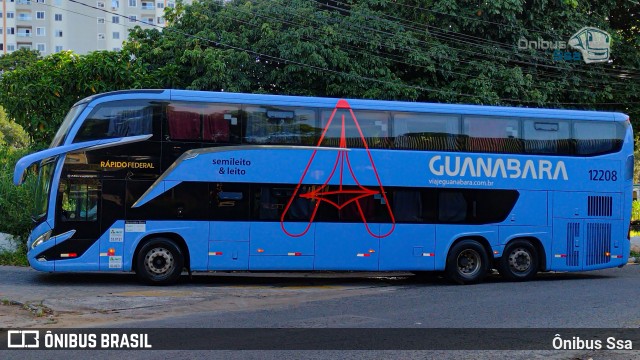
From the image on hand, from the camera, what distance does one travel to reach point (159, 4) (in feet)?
275

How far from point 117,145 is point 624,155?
1140 cm

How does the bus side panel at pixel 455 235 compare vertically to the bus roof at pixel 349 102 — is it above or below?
below

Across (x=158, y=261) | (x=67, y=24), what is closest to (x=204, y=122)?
(x=158, y=261)

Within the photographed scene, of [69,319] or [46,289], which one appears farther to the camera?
[46,289]

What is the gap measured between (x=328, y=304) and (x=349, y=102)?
4848 mm

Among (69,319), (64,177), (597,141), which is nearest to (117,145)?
(64,177)

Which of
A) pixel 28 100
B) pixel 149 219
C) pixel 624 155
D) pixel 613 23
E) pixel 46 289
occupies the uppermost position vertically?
pixel 613 23

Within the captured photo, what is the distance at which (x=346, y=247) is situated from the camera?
49.4 ft

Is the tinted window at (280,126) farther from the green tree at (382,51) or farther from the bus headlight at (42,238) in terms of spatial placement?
the green tree at (382,51)

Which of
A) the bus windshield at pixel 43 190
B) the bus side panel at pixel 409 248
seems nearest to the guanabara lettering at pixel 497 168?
the bus side panel at pixel 409 248

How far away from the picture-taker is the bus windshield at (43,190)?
13.9m

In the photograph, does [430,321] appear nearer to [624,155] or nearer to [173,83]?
[624,155]

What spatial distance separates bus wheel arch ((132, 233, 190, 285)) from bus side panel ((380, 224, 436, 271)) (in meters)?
4.25

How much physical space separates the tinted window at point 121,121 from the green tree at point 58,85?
676cm
